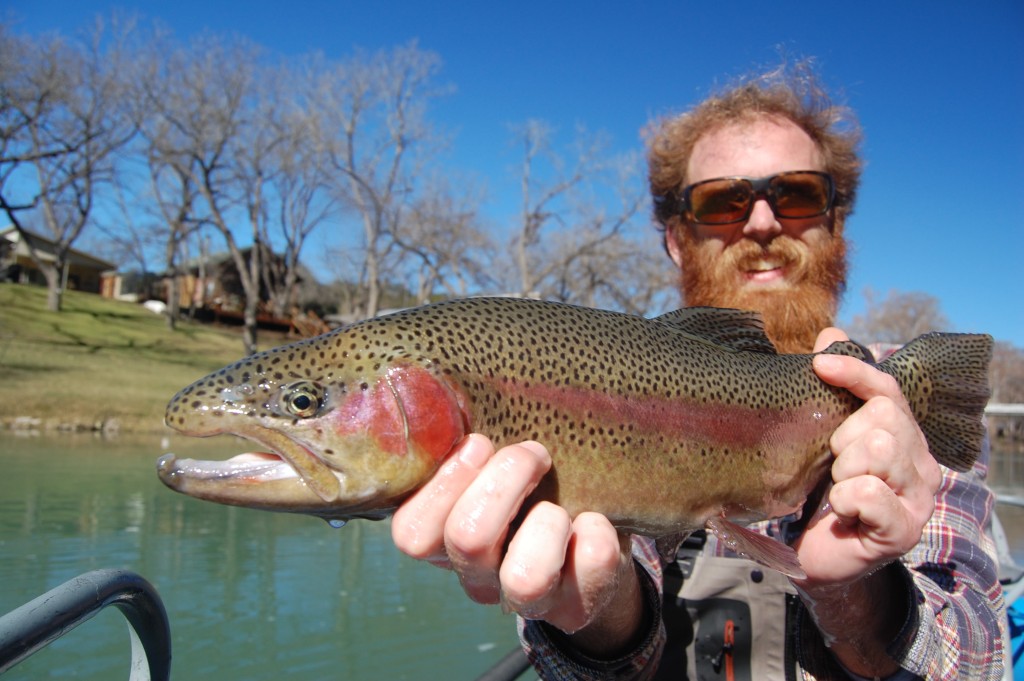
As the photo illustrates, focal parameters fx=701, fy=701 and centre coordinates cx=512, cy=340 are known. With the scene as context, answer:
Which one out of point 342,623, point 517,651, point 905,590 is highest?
point 905,590

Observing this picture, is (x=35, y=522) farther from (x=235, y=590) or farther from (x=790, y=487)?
(x=790, y=487)

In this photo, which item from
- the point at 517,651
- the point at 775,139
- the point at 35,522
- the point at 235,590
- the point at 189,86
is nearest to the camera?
the point at 517,651

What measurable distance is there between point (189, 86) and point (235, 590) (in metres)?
27.6

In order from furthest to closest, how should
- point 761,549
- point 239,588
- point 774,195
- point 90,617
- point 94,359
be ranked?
point 94,359
point 239,588
point 774,195
point 761,549
point 90,617

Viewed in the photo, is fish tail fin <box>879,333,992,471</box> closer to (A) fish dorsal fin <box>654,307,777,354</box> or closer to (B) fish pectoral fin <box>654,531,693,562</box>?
(A) fish dorsal fin <box>654,307,777,354</box>

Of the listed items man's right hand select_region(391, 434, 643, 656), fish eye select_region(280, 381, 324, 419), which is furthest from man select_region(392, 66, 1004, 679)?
fish eye select_region(280, 381, 324, 419)

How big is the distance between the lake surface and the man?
124 inches

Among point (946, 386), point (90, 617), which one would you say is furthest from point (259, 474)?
point (946, 386)

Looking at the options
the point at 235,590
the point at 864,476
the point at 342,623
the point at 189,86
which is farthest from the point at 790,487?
the point at 189,86

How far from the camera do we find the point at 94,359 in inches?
915

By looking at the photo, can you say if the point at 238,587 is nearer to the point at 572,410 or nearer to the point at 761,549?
the point at 572,410

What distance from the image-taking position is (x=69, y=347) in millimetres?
24406

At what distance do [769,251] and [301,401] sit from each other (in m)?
2.55

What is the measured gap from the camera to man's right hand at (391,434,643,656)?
5.55 ft
